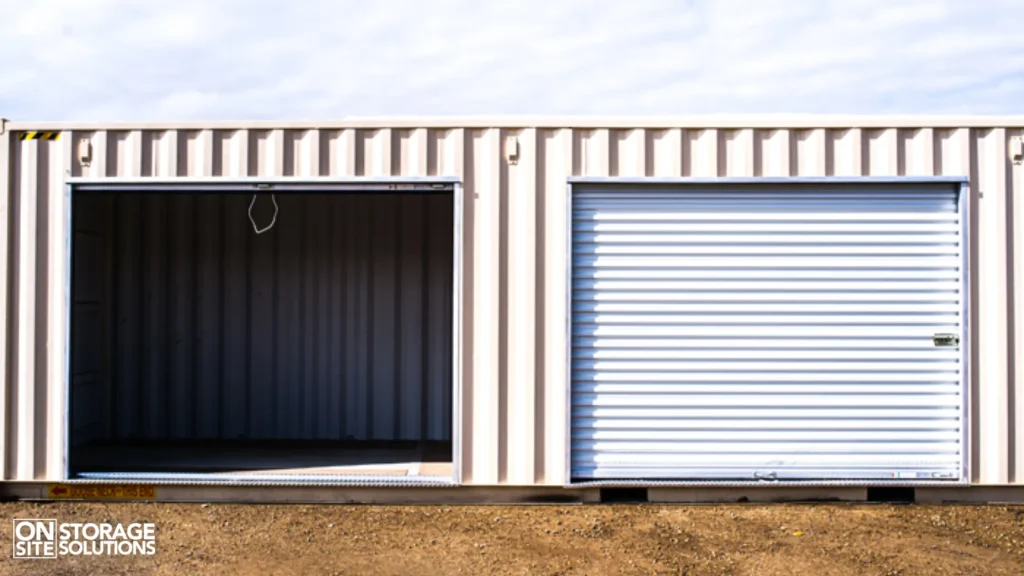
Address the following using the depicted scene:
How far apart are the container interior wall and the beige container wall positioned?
8.68 feet

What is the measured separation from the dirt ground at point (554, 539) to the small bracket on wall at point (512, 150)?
276 cm

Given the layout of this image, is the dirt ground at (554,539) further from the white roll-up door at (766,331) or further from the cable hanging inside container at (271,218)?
the cable hanging inside container at (271,218)

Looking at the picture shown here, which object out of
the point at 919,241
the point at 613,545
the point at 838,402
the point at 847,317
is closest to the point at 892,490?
the point at 838,402

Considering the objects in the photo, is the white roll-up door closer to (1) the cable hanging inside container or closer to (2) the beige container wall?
(2) the beige container wall

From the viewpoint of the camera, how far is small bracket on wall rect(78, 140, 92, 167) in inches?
249

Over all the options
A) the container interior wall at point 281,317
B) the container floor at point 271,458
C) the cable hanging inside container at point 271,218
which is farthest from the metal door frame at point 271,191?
the container interior wall at point 281,317

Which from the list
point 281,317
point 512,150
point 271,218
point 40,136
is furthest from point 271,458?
point 512,150

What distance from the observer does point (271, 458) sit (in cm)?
748

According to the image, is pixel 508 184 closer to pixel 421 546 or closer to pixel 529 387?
pixel 529 387

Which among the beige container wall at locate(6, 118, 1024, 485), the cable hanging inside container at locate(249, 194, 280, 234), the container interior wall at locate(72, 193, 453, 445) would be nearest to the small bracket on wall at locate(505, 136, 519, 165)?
the beige container wall at locate(6, 118, 1024, 485)

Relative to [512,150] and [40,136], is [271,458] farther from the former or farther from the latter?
[512,150]

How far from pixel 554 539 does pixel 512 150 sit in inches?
117

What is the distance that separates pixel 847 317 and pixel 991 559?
1991mm

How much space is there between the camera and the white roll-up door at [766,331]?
630 centimetres
